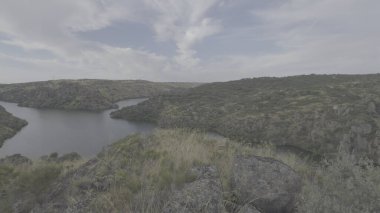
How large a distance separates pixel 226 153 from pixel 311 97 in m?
112

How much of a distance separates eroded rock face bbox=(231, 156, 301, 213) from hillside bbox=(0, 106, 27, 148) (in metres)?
89.0

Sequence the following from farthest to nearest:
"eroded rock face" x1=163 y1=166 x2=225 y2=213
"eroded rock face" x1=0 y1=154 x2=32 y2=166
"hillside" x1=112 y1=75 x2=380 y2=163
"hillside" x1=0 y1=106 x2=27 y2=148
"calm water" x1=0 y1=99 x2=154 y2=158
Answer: "hillside" x1=0 y1=106 x2=27 y2=148 → "calm water" x1=0 y1=99 x2=154 y2=158 → "hillside" x1=112 y1=75 x2=380 y2=163 → "eroded rock face" x1=0 y1=154 x2=32 y2=166 → "eroded rock face" x1=163 y1=166 x2=225 y2=213

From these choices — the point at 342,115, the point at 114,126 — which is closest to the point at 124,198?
the point at 342,115

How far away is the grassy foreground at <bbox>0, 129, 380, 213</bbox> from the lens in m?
4.20

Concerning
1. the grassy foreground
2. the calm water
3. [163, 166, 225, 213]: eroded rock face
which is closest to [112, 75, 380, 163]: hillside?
the calm water

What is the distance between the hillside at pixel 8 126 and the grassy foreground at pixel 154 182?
84737 mm

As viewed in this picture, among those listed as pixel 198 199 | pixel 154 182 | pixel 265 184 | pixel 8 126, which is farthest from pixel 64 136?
pixel 198 199

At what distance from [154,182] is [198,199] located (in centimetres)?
137

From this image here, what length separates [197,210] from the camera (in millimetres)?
4336

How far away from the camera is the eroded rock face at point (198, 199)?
4.35m

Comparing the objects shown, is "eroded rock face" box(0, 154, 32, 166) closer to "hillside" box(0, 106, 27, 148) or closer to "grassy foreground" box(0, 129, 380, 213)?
"grassy foreground" box(0, 129, 380, 213)

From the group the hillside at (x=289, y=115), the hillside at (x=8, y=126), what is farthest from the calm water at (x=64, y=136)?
the hillside at (x=289, y=115)

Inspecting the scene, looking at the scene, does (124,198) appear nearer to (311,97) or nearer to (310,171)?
(310,171)

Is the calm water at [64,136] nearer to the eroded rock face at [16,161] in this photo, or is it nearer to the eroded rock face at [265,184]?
the eroded rock face at [16,161]
